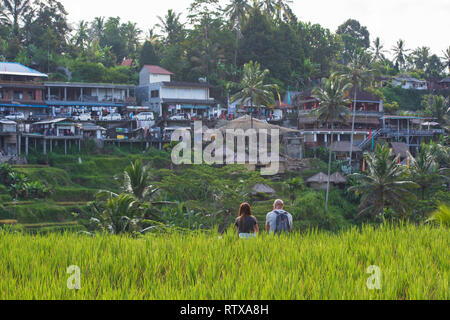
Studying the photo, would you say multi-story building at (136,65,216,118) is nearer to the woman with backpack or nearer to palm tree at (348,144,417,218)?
palm tree at (348,144,417,218)

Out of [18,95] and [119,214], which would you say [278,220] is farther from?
[18,95]

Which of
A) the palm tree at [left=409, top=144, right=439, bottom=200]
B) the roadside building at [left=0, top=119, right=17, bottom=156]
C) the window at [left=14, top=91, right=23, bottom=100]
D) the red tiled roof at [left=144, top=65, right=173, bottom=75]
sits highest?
the red tiled roof at [left=144, top=65, right=173, bottom=75]

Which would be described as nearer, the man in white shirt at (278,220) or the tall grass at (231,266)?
the tall grass at (231,266)

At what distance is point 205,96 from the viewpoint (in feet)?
212

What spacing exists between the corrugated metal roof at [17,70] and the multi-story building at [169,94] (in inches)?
466

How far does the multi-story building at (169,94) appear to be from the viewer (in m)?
61.8

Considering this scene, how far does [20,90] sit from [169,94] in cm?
1603

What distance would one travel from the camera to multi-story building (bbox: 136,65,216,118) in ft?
203

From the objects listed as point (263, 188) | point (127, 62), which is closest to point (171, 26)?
point (127, 62)

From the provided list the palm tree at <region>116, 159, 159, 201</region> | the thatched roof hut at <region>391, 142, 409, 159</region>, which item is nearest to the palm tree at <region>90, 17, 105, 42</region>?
the thatched roof hut at <region>391, 142, 409, 159</region>

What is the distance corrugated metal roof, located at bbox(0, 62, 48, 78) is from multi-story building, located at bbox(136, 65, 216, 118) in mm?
11833

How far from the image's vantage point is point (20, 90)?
55.4 m

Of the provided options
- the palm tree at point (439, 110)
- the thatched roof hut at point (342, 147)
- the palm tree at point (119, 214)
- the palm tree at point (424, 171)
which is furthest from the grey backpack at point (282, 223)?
the palm tree at point (439, 110)

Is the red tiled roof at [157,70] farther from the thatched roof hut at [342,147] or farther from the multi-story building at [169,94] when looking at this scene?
the thatched roof hut at [342,147]
